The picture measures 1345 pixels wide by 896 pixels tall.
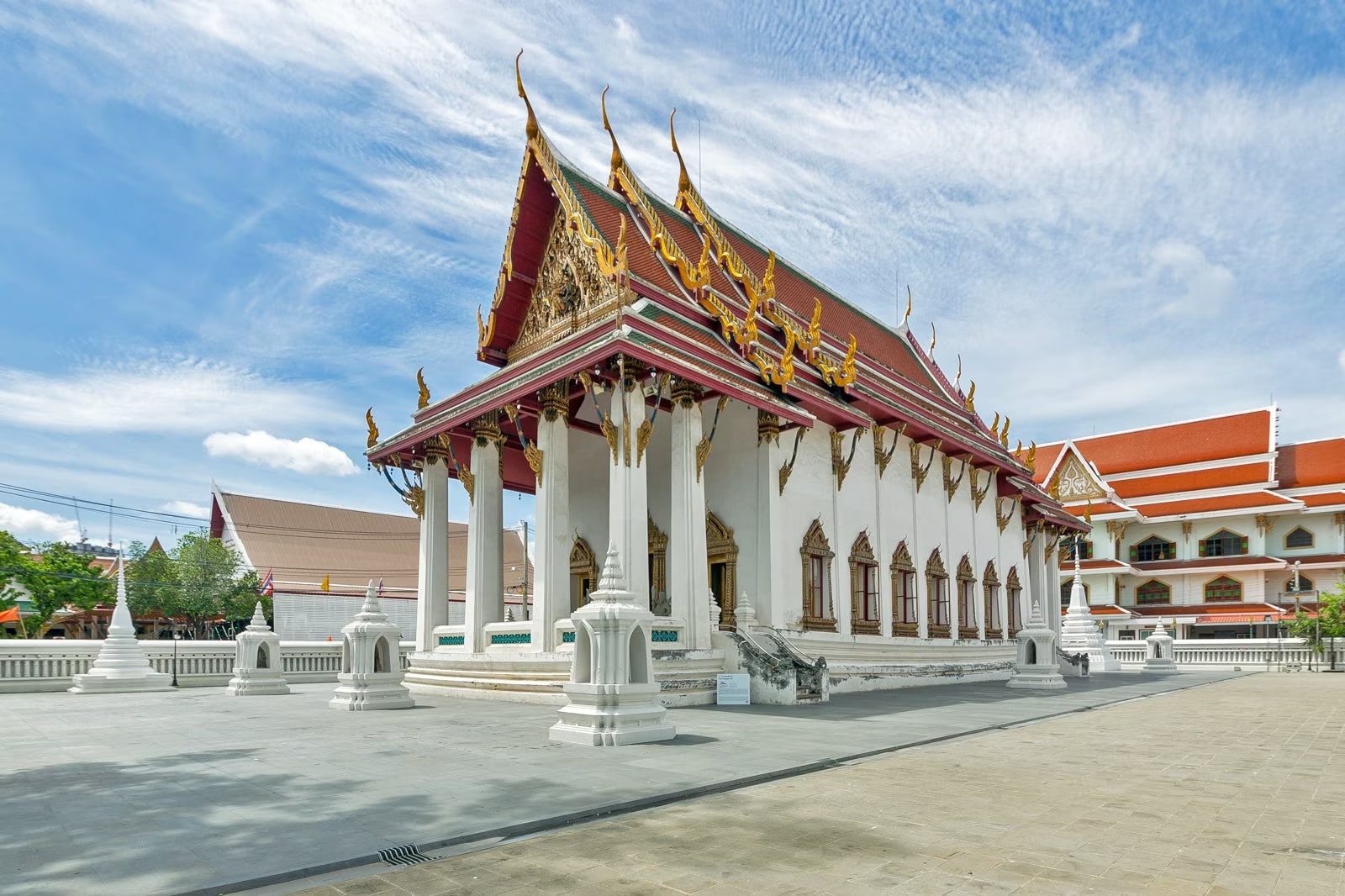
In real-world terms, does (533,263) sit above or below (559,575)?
above

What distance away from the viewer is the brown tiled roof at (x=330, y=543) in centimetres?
3750

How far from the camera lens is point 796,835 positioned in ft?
17.1

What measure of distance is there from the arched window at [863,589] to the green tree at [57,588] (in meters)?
31.1

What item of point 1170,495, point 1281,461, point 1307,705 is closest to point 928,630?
point 1307,705

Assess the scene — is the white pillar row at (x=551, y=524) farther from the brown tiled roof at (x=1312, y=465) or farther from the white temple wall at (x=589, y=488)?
the brown tiled roof at (x=1312, y=465)

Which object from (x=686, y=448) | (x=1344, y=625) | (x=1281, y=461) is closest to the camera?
(x=686, y=448)

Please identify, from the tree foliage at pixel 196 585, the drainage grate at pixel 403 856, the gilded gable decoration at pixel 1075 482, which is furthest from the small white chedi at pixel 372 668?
the gilded gable decoration at pixel 1075 482

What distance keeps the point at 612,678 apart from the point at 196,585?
32341 mm

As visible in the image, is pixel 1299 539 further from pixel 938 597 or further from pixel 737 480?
pixel 737 480

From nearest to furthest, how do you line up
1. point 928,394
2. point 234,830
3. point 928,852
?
1. point 928,852
2. point 234,830
3. point 928,394

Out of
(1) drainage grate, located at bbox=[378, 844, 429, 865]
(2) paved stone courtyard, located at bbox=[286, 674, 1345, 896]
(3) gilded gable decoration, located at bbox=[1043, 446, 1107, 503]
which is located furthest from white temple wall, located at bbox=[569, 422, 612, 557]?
(3) gilded gable decoration, located at bbox=[1043, 446, 1107, 503]

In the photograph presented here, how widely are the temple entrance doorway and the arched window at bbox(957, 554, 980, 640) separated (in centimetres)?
902

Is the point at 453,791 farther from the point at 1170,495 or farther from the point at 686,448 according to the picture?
the point at 1170,495

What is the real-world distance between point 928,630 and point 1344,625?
17.7 m
